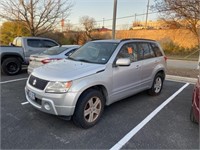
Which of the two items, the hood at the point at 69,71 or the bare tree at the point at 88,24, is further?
the bare tree at the point at 88,24

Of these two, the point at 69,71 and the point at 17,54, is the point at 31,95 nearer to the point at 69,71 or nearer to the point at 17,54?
the point at 69,71

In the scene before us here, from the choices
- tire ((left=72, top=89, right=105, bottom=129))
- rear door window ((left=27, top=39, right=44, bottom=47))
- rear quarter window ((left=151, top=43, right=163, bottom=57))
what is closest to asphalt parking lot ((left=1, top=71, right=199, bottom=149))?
tire ((left=72, top=89, right=105, bottom=129))

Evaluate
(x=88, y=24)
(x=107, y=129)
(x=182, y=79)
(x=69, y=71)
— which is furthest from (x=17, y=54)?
(x=88, y=24)

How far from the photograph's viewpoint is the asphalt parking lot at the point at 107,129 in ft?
9.45

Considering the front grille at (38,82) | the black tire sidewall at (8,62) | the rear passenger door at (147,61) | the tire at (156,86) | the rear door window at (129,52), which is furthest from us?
the black tire sidewall at (8,62)

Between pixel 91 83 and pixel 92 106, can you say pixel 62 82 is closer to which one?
pixel 91 83

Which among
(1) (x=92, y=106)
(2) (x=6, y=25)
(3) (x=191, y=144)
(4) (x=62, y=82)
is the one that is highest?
(2) (x=6, y=25)

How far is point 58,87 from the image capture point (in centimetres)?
305

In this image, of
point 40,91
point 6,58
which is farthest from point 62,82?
point 6,58

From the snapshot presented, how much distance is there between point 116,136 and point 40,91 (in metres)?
1.53

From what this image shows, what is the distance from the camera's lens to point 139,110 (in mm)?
4289

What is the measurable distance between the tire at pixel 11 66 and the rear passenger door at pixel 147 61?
18.8 ft

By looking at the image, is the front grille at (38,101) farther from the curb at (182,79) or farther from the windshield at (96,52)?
the curb at (182,79)

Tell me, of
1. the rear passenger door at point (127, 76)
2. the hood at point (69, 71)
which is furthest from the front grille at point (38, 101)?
the rear passenger door at point (127, 76)
